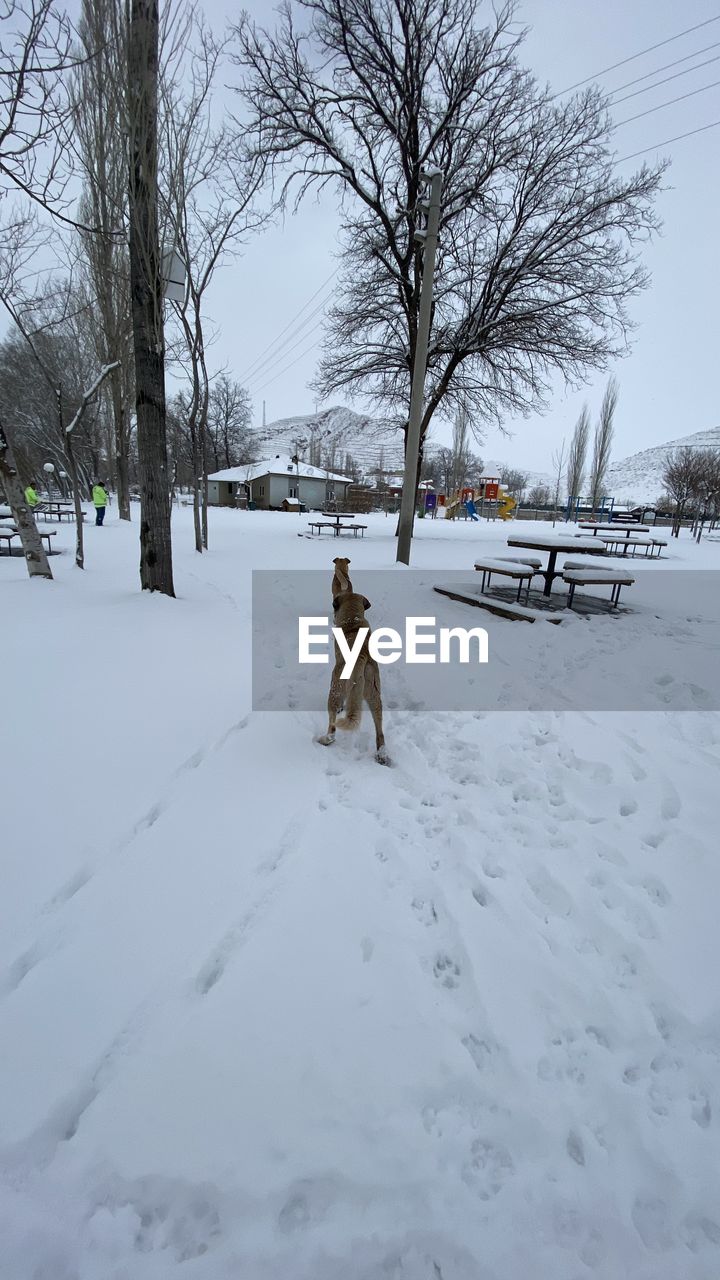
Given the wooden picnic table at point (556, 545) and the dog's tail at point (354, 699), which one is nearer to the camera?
the dog's tail at point (354, 699)

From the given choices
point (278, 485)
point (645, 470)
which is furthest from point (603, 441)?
point (645, 470)

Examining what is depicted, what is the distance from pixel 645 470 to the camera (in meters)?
163

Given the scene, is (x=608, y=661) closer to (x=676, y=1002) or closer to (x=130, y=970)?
(x=676, y=1002)

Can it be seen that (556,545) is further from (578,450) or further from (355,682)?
(578,450)

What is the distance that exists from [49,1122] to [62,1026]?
28cm

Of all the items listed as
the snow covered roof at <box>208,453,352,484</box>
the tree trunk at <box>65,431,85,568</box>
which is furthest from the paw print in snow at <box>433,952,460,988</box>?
the snow covered roof at <box>208,453,352,484</box>

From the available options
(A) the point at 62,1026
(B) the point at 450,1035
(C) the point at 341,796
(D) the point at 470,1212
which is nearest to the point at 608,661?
(C) the point at 341,796

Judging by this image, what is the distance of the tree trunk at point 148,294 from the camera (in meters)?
5.20

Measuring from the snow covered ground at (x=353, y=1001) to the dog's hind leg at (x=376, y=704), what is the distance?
0.12 meters

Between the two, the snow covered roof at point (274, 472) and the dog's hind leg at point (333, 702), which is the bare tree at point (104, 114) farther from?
the snow covered roof at point (274, 472)

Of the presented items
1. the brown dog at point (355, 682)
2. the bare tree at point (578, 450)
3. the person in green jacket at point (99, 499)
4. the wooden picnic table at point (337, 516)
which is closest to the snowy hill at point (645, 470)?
the bare tree at point (578, 450)

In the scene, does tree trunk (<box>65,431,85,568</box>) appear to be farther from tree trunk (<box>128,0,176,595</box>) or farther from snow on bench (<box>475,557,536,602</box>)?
snow on bench (<box>475,557,536,602</box>)

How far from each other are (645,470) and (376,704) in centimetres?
19316

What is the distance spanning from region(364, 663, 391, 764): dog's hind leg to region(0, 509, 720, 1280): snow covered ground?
12cm
